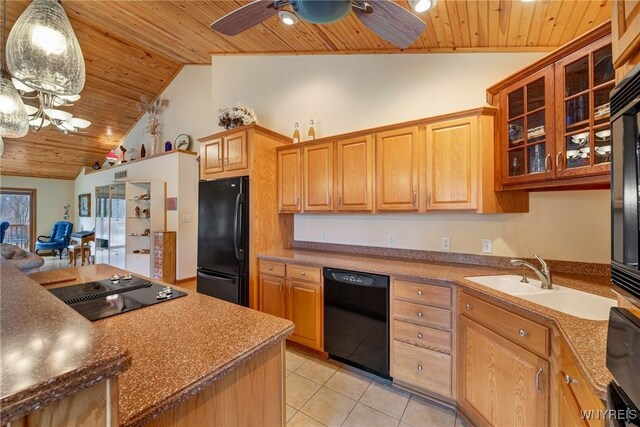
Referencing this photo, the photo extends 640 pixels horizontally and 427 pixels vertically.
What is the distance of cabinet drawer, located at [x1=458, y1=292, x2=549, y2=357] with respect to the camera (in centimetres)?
123

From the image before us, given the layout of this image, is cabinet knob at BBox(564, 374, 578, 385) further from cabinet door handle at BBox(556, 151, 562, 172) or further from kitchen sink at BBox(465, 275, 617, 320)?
cabinet door handle at BBox(556, 151, 562, 172)

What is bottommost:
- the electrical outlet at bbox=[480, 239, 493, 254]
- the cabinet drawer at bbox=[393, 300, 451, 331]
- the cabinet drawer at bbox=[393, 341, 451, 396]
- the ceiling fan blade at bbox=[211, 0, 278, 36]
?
the cabinet drawer at bbox=[393, 341, 451, 396]

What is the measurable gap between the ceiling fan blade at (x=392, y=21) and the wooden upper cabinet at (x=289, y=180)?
1552 millimetres

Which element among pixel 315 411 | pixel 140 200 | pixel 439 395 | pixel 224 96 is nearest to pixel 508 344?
pixel 439 395

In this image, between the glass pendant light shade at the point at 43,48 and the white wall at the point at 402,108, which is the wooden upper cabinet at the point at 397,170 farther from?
the glass pendant light shade at the point at 43,48

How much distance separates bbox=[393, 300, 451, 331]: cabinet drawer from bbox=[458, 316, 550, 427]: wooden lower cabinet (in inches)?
4.1

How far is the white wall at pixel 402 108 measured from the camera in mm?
1926

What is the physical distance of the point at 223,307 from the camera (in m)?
1.29

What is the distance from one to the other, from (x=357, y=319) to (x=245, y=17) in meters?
2.23

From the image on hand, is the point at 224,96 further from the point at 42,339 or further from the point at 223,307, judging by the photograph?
the point at 42,339

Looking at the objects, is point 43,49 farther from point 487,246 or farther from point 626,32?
point 487,246

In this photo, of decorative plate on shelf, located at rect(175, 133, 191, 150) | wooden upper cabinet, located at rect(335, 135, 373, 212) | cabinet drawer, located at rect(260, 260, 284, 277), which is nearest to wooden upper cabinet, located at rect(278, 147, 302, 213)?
wooden upper cabinet, located at rect(335, 135, 373, 212)

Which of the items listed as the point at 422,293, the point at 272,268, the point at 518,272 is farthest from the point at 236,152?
the point at 518,272

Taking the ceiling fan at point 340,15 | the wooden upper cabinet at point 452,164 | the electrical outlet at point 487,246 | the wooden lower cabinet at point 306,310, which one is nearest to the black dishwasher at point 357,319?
the wooden lower cabinet at point 306,310
